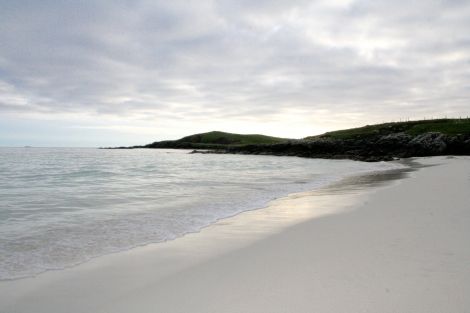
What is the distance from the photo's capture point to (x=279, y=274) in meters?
4.72

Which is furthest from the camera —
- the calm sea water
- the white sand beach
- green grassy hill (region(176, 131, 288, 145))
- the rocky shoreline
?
green grassy hill (region(176, 131, 288, 145))

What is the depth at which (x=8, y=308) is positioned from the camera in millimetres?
3986

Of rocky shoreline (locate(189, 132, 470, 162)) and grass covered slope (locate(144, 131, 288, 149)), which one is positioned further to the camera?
grass covered slope (locate(144, 131, 288, 149))

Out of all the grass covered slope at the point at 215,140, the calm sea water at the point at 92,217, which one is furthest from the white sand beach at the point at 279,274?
the grass covered slope at the point at 215,140

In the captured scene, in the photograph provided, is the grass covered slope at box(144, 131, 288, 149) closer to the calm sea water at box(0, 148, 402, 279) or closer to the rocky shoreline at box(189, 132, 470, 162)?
the rocky shoreline at box(189, 132, 470, 162)

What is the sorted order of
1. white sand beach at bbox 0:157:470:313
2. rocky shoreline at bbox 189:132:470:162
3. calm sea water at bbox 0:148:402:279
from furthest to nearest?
rocky shoreline at bbox 189:132:470:162 < calm sea water at bbox 0:148:402:279 < white sand beach at bbox 0:157:470:313

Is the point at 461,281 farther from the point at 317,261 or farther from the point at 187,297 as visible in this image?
the point at 187,297

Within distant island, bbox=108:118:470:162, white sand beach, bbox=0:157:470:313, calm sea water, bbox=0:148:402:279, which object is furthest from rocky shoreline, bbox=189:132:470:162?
white sand beach, bbox=0:157:470:313

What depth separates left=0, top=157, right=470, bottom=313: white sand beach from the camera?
3.85 metres

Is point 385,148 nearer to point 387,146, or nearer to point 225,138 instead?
point 387,146

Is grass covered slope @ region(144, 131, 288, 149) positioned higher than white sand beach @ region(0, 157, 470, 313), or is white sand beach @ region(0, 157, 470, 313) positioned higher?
grass covered slope @ region(144, 131, 288, 149)

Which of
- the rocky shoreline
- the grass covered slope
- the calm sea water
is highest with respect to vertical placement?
the grass covered slope

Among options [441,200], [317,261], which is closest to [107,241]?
[317,261]

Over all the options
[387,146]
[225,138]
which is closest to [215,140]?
[225,138]
